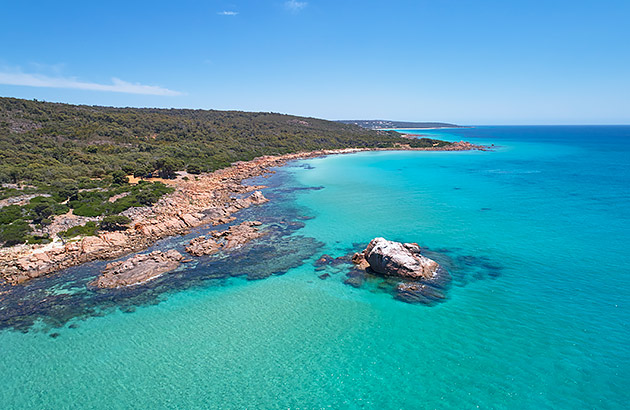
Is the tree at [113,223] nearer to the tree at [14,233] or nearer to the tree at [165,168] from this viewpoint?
the tree at [14,233]

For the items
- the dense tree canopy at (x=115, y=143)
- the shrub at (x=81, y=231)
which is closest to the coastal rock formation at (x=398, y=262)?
the shrub at (x=81, y=231)

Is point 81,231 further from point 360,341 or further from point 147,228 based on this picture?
point 360,341

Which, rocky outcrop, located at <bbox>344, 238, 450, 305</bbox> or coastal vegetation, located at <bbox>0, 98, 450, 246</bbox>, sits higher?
coastal vegetation, located at <bbox>0, 98, 450, 246</bbox>

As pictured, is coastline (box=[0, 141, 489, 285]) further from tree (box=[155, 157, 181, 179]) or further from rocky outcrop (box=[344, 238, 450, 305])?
rocky outcrop (box=[344, 238, 450, 305])

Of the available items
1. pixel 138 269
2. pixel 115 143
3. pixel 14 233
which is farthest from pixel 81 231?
pixel 115 143

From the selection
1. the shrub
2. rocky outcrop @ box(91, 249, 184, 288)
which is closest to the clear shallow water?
rocky outcrop @ box(91, 249, 184, 288)

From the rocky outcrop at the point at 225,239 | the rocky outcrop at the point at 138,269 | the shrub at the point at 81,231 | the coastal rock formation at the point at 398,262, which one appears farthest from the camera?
the shrub at the point at 81,231
